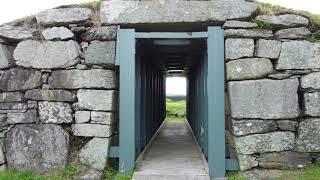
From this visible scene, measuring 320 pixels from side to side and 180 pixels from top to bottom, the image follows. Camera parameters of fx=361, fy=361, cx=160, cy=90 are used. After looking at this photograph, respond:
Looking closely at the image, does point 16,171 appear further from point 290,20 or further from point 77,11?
point 290,20

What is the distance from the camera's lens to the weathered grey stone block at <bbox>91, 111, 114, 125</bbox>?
236 inches

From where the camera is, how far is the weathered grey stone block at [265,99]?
567 centimetres

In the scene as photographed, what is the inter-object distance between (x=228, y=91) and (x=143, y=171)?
1.92 m

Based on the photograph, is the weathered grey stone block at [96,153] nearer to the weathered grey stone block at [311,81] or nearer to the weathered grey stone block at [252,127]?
the weathered grey stone block at [252,127]

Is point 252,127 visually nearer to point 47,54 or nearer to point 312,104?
point 312,104

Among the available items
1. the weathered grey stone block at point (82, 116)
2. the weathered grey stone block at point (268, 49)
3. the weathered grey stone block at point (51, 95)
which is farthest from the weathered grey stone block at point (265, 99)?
the weathered grey stone block at point (51, 95)

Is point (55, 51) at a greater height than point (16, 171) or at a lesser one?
greater

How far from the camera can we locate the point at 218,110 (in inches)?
229

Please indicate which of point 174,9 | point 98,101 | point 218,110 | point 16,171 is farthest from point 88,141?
point 174,9

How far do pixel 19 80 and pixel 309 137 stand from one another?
4.87m

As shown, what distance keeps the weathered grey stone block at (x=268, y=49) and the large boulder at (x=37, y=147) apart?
11.4 ft

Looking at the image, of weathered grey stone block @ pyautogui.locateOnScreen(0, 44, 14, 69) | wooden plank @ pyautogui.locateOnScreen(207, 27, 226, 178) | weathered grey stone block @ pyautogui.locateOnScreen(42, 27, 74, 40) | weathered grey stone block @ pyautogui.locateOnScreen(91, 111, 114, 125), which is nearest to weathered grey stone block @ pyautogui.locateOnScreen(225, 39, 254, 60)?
wooden plank @ pyautogui.locateOnScreen(207, 27, 226, 178)

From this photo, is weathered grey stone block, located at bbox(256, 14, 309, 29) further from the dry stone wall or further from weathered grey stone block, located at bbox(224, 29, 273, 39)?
the dry stone wall

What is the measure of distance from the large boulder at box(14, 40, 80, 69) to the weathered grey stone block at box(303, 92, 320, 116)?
3.81 metres
